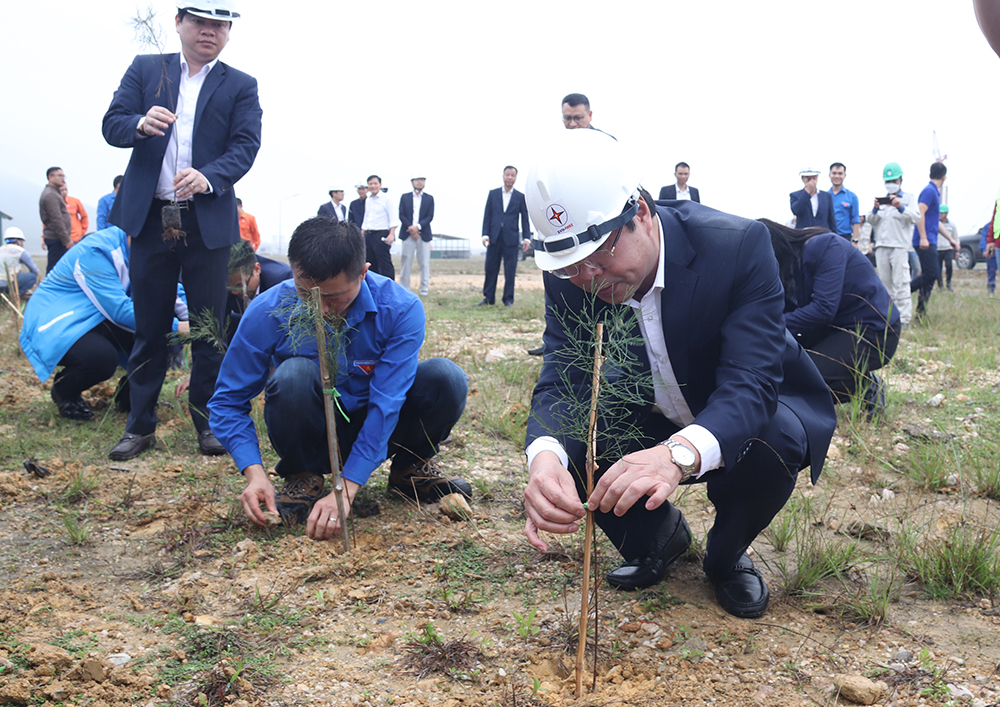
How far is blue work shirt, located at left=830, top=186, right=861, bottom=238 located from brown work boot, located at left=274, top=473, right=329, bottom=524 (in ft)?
27.6

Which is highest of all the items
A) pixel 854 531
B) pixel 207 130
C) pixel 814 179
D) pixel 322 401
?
pixel 814 179

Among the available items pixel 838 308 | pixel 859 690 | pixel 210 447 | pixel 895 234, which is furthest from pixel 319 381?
pixel 895 234

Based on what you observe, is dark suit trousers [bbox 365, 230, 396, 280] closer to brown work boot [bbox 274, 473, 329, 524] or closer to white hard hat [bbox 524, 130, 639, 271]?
brown work boot [bbox 274, 473, 329, 524]

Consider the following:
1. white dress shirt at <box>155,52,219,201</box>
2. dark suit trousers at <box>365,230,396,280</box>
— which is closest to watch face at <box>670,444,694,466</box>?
white dress shirt at <box>155,52,219,201</box>

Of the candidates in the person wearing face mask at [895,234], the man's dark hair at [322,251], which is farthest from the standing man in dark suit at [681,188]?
the man's dark hair at [322,251]

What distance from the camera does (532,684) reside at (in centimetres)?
182

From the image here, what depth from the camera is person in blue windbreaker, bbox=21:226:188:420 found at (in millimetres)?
3965

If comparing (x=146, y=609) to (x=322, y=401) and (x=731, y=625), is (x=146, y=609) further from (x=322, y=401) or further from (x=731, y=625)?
(x=731, y=625)

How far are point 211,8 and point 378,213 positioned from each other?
26.5ft

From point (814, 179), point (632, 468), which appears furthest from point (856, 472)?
point (814, 179)

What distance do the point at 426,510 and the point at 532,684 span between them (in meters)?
1.16

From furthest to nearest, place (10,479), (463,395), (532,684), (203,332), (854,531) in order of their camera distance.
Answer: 1. (203,332)
2. (10,479)
3. (463,395)
4. (854,531)
5. (532,684)

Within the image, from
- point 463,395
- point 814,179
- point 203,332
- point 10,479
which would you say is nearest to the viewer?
point 463,395

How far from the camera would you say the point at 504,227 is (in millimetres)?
10742
